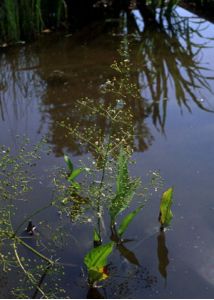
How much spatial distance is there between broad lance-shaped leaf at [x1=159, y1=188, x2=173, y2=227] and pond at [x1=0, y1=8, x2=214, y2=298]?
6 cm

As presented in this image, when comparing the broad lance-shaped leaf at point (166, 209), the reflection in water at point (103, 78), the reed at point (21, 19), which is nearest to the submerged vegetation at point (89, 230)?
the broad lance-shaped leaf at point (166, 209)

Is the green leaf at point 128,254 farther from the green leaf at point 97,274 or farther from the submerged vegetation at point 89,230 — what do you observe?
the green leaf at point 97,274

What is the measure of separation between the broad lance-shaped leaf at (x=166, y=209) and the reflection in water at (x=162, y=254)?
0.06 metres

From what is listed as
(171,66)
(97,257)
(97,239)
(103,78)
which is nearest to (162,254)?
(97,239)

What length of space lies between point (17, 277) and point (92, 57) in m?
2.67

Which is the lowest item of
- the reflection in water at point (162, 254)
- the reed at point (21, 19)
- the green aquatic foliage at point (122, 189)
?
the reflection in water at point (162, 254)

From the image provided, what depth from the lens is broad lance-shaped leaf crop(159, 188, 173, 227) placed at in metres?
2.28

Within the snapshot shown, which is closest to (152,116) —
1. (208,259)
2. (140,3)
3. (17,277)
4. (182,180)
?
(182,180)

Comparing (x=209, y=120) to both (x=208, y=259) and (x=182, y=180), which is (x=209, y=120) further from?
(x=208, y=259)

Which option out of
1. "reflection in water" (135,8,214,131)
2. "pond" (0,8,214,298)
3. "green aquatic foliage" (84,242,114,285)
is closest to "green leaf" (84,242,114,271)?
"green aquatic foliage" (84,242,114,285)

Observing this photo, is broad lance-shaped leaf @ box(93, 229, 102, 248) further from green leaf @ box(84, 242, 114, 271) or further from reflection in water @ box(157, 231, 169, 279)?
reflection in water @ box(157, 231, 169, 279)

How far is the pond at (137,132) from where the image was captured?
7.22ft

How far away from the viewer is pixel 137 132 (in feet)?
10.9

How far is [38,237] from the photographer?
2.35 m
